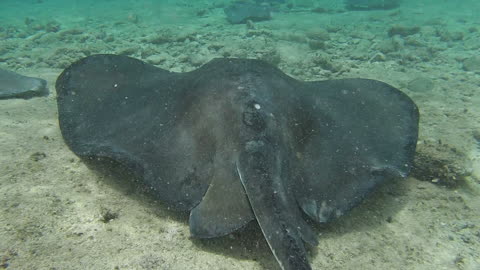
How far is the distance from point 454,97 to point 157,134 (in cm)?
772

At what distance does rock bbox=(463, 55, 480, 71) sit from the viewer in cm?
1002

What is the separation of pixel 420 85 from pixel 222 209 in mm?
7714

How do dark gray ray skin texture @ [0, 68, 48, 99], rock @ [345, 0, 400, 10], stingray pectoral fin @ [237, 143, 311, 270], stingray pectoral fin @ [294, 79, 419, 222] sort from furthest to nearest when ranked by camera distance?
rock @ [345, 0, 400, 10], dark gray ray skin texture @ [0, 68, 48, 99], stingray pectoral fin @ [294, 79, 419, 222], stingray pectoral fin @ [237, 143, 311, 270]

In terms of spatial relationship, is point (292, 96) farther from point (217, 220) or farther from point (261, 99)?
point (217, 220)

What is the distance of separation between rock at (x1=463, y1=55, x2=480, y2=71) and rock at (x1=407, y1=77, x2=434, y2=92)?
109 inches

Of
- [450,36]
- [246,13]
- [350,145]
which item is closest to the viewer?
[350,145]

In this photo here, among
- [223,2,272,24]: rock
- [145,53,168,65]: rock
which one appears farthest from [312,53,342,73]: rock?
[223,2,272,24]: rock

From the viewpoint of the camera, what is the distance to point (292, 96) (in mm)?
3914

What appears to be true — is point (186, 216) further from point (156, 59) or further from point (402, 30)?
point (402, 30)

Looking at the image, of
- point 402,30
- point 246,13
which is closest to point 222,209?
point 402,30

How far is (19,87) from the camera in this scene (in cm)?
609

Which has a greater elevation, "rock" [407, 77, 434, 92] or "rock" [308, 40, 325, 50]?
"rock" [308, 40, 325, 50]

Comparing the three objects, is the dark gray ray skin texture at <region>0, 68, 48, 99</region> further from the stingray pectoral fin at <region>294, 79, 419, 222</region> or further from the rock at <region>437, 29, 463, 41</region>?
the rock at <region>437, 29, 463, 41</region>

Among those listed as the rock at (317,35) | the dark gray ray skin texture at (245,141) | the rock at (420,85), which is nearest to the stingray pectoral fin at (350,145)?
the dark gray ray skin texture at (245,141)
